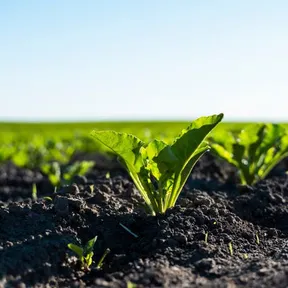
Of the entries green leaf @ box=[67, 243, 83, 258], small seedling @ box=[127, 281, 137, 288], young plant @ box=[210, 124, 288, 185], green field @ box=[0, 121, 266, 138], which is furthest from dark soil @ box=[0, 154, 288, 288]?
green field @ box=[0, 121, 266, 138]

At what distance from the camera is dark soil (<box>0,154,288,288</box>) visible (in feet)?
9.54

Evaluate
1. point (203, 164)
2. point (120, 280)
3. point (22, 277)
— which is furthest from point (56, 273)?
point (203, 164)

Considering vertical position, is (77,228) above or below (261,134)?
below

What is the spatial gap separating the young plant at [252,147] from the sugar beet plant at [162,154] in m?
1.61

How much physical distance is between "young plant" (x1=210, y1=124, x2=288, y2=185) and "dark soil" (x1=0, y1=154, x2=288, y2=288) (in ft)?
2.30

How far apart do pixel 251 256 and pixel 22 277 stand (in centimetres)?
138

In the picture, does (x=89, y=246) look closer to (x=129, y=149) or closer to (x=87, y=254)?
(x=87, y=254)

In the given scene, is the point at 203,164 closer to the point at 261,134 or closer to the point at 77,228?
the point at 261,134

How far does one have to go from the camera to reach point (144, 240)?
140 inches

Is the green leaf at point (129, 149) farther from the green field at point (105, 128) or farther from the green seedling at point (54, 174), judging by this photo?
the green field at point (105, 128)

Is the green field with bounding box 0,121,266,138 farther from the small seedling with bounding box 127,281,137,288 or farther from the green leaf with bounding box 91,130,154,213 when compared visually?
the small seedling with bounding box 127,281,137,288

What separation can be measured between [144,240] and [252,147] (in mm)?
2213

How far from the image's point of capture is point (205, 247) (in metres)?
3.34

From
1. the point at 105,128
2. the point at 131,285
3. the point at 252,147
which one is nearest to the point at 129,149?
the point at 131,285
